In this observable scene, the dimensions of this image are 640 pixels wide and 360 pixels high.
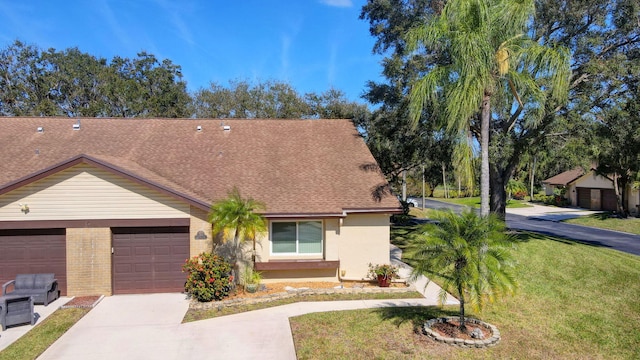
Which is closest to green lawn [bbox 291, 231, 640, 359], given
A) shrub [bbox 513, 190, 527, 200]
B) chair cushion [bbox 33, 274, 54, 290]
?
chair cushion [bbox 33, 274, 54, 290]

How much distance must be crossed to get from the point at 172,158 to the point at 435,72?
1037 cm

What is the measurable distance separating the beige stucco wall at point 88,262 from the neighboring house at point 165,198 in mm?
30

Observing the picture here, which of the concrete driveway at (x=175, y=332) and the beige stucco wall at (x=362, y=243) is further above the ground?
the beige stucco wall at (x=362, y=243)

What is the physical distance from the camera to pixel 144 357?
27.4 ft

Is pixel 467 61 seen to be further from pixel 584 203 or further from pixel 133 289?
pixel 584 203

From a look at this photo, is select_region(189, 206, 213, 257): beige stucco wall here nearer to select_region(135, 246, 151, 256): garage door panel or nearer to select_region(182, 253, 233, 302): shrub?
select_region(182, 253, 233, 302): shrub

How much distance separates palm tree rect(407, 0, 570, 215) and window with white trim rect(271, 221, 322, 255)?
5.36 meters

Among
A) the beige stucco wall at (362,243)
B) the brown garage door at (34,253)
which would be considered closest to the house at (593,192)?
the beige stucco wall at (362,243)

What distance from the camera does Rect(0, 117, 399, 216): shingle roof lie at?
14.0 metres

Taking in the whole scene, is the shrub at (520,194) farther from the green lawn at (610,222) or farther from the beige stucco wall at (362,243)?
the beige stucco wall at (362,243)

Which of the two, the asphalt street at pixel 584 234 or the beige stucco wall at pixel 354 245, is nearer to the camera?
the beige stucco wall at pixel 354 245

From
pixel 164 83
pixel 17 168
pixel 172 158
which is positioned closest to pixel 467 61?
pixel 172 158

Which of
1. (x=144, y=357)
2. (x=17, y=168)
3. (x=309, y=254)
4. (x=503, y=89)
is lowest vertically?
A: (x=144, y=357)

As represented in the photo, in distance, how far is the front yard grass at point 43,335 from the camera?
332 inches
